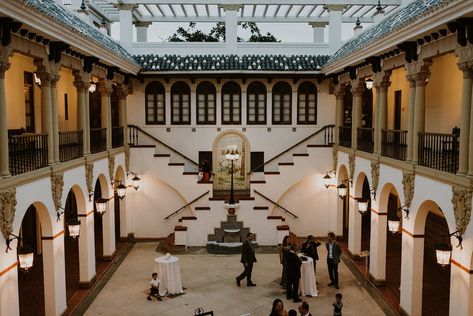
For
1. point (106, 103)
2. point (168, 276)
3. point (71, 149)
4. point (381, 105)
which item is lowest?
point (168, 276)

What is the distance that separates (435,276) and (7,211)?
43.3 feet

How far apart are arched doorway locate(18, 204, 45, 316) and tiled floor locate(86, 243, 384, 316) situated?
1.63 meters

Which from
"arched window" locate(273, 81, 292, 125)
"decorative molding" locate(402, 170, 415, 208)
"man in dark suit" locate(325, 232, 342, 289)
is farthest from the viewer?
"arched window" locate(273, 81, 292, 125)

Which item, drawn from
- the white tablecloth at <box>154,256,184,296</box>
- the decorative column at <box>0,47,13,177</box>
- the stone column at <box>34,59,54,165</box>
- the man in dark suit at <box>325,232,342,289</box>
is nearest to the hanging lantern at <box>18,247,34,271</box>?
the decorative column at <box>0,47,13,177</box>

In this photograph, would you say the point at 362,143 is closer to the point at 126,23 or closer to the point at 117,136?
the point at 117,136

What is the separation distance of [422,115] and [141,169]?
40.8 feet

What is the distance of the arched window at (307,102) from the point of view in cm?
2275

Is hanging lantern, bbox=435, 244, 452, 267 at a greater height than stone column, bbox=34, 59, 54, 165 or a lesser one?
lesser

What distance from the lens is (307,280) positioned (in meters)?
14.8

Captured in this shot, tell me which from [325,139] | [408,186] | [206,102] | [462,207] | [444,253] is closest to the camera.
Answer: [462,207]

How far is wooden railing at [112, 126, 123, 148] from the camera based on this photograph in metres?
19.7

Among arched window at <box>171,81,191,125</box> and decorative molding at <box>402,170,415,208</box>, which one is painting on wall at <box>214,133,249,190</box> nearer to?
arched window at <box>171,81,191,125</box>

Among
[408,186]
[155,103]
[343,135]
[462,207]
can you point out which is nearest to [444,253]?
[462,207]

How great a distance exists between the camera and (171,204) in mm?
21797
